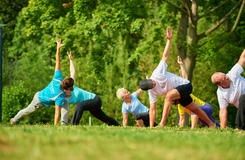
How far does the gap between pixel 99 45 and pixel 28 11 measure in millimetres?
4431

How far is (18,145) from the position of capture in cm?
428

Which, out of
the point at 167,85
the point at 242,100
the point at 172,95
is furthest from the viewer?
the point at 242,100

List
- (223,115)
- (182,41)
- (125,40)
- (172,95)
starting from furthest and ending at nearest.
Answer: (125,40) < (182,41) < (223,115) < (172,95)

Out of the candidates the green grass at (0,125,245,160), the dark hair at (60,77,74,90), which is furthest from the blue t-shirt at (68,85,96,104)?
the green grass at (0,125,245,160)

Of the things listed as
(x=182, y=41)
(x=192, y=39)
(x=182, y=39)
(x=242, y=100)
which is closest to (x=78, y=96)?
(x=242, y=100)

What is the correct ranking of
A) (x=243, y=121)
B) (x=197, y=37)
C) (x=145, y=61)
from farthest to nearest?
(x=145, y=61) < (x=197, y=37) < (x=243, y=121)

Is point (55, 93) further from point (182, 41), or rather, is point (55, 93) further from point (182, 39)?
point (182, 39)

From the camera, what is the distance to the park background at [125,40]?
18.5 meters

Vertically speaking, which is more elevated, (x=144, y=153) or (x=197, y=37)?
(x=197, y=37)

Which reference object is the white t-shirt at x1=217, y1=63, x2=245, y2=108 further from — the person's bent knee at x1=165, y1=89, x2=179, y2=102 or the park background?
the park background

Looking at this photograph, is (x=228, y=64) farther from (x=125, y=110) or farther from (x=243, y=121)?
(x=243, y=121)

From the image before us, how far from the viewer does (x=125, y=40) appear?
84.4 feet

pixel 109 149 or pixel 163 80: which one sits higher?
pixel 163 80

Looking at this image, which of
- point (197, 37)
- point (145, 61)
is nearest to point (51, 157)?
point (197, 37)
